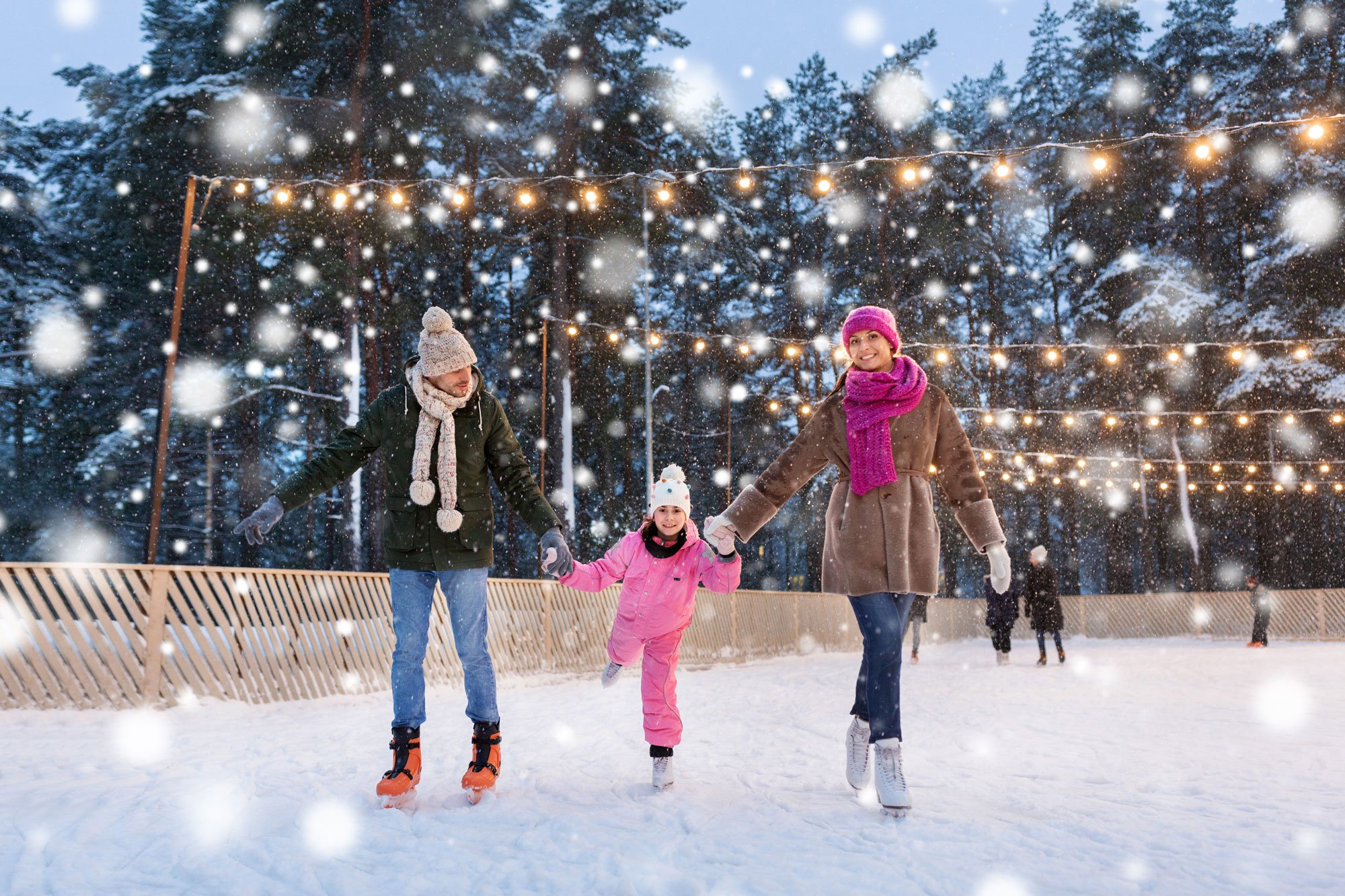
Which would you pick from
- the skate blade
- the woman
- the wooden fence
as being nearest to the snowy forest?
the wooden fence

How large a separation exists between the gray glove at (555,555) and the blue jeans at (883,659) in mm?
1099

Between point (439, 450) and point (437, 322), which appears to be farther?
point (437, 322)

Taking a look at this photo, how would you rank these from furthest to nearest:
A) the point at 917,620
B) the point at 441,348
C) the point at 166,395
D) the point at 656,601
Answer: the point at 917,620 < the point at 166,395 < the point at 656,601 < the point at 441,348

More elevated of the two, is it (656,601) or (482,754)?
(656,601)

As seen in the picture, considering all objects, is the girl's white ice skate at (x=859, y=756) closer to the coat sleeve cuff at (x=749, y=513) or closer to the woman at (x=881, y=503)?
the woman at (x=881, y=503)

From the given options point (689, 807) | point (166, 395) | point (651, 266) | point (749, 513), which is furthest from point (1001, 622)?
point (651, 266)

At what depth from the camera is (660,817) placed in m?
3.30

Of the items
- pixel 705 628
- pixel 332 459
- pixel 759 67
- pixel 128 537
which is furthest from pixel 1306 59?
pixel 759 67

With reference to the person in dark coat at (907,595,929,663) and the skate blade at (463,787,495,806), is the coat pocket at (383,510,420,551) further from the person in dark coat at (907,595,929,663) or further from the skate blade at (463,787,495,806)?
the person in dark coat at (907,595,929,663)

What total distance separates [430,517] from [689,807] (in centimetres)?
146

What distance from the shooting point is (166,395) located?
11.0 meters

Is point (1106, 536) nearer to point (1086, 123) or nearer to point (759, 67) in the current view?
point (1086, 123)

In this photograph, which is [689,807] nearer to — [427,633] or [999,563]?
[427,633]

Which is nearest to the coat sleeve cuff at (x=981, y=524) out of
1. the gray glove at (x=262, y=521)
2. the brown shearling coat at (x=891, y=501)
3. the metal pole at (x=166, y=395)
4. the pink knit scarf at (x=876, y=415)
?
the brown shearling coat at (x=891, y=501)
